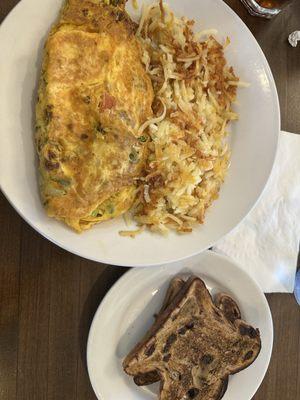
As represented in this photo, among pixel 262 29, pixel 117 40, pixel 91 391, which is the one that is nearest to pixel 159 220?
pixel 117 40

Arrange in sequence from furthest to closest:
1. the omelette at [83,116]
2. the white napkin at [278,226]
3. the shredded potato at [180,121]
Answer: the white napkin at [278,226] < the shredded potato at [180,121] < the omelette at [83,116]

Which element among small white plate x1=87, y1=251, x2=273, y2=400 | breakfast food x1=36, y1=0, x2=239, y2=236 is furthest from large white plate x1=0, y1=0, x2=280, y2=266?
small white plate x1=87, y1=251, x2=273, y2=400

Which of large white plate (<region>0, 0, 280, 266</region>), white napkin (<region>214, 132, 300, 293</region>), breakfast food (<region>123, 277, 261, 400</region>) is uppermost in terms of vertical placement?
large white plate (<region>0, 0, 280, 266</region>)

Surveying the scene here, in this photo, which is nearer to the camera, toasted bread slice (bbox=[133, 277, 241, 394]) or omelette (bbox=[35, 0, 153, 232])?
omelette (bbox=[35, 0, 153, 232])

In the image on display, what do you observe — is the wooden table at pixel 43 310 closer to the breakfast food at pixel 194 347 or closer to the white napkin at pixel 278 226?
the breakfast food at pixel 194 347

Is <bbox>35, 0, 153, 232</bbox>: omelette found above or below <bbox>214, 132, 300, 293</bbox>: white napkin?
above

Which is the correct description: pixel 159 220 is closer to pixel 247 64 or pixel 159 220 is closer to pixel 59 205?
pixel 59 205

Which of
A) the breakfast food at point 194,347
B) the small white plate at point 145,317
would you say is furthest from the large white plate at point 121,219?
the breakfast food at point 194,347

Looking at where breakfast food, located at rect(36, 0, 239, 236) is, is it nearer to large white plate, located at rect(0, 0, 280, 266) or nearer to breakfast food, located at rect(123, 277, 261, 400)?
large white plate, located at rect(0, 0, 280, 266)
